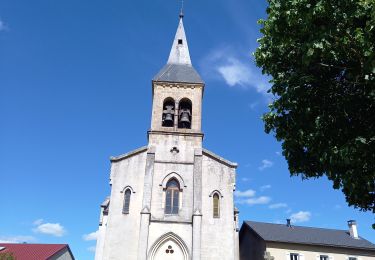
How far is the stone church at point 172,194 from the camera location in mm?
23094

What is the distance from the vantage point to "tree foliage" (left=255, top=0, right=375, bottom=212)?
1018cm

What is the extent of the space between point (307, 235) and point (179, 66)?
58.5 feet

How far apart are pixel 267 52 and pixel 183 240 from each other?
46.6 ft

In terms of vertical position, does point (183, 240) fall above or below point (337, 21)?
below

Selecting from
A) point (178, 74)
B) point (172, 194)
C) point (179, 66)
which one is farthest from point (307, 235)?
point (179, 66)

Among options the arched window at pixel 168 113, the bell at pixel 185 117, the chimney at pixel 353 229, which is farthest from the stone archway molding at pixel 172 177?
the chimney at pixel 353 229

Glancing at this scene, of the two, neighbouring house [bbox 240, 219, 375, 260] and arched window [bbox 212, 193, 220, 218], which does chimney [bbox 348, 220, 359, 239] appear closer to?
neighbouring house [bbox 240, 219, 375, 260]

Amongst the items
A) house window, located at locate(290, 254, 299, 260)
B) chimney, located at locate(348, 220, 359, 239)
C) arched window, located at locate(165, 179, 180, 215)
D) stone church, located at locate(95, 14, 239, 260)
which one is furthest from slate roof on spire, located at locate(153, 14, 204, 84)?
chimney, located at locate(348, 220, 359, 239)

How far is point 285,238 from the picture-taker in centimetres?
3114

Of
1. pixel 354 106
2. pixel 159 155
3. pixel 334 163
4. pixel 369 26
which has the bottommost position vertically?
pixel 334 163

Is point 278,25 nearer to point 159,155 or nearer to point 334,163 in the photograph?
point 334,163

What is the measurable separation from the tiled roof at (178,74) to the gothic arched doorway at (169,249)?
36.4 feet

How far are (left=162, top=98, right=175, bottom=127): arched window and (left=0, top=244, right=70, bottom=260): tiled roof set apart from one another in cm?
1880

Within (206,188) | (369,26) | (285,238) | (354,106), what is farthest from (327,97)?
(285,238)
